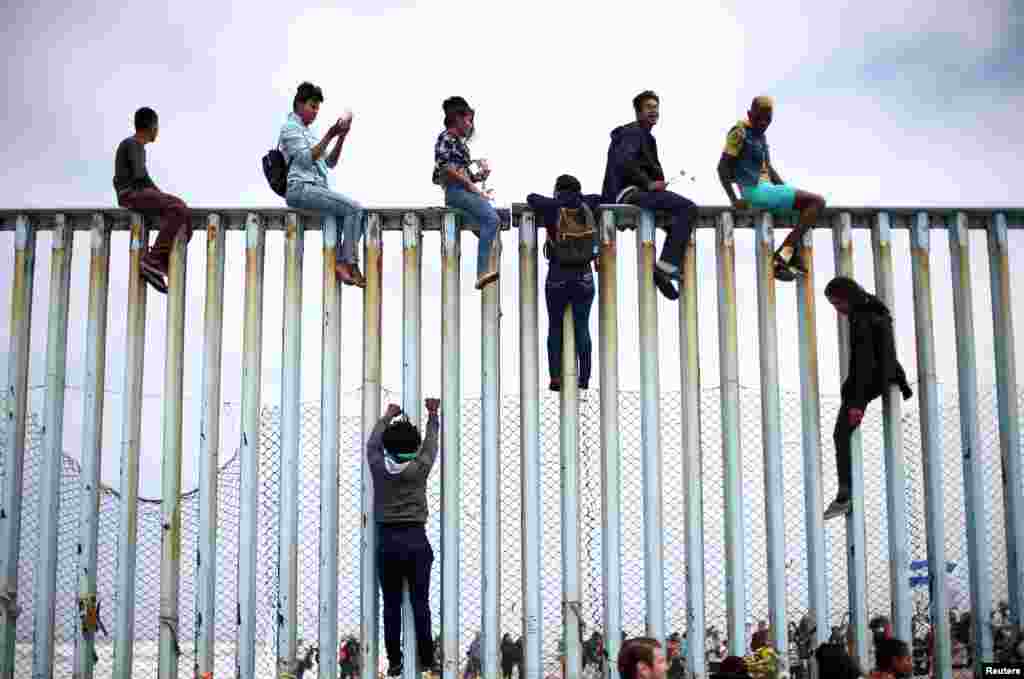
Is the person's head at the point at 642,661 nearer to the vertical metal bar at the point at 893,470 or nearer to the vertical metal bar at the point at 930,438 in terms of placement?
the vertical metal bar at the point at 893,470

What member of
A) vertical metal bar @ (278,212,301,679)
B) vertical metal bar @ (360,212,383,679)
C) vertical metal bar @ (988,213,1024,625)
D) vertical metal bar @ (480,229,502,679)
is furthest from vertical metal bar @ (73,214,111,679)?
vertical metal bar @ (988,213,1024,625)

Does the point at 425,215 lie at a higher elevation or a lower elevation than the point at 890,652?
higher

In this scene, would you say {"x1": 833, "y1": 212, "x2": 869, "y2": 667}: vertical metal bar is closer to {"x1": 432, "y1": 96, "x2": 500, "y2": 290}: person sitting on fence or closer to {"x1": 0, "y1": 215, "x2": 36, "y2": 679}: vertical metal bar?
{"x1": 432, "y1": 96, "x2": 500, "y2": 290}: person sitting on fence

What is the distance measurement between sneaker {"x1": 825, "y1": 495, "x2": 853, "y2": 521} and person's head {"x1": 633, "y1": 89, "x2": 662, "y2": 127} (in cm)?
348

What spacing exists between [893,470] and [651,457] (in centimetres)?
203

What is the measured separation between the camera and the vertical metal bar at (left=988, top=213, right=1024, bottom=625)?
396 inches

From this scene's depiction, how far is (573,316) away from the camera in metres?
10.0

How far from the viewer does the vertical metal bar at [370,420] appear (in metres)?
9.75

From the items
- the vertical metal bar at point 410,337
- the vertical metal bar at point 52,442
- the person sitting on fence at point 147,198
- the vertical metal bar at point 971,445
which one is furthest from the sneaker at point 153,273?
the vertical metal bar at point 971,445

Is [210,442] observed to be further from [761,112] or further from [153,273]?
[761,112]

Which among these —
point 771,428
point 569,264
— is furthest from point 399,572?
point 771,428

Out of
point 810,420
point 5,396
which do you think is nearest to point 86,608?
point 5,396

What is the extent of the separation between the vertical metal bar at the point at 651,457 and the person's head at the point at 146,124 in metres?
4.24

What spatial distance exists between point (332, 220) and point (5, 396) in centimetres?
305
